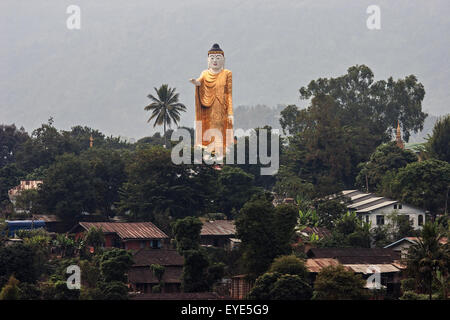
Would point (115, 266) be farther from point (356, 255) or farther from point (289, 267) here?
point (356, 255)

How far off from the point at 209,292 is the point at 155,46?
166409 millimetres

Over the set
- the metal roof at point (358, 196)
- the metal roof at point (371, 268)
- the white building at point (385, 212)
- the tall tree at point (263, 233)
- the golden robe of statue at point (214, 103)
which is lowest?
the metal roof at point (371, 268)

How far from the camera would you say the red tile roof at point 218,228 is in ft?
139

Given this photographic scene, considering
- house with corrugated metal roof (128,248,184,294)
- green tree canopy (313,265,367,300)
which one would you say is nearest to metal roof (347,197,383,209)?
house with corrugated metal roof (128,248,184,294)

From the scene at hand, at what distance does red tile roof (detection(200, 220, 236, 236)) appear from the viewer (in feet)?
139

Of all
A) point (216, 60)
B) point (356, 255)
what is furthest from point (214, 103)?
point (356, 255)

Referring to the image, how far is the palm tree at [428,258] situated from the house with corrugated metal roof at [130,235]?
1328 cm

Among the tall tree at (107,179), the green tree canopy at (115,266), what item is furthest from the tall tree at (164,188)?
the green tree canopy at (115,266)

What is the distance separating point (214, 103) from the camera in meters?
49.7

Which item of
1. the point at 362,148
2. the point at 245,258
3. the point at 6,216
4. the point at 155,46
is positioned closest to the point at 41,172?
the point at 6,216

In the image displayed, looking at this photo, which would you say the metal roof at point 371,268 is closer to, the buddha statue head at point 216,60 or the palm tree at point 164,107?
the buddha statue head at point 216,60

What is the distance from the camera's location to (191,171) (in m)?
44.7
